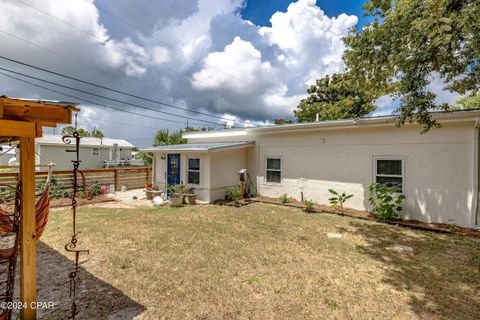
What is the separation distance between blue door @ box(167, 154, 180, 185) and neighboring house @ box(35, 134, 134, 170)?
35.0ft

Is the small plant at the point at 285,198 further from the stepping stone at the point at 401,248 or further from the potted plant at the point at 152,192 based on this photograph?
the potted plant at the point at 152,192

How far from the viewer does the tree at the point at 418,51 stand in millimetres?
4484

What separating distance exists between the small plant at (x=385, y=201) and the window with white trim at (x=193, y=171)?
6.51 meters

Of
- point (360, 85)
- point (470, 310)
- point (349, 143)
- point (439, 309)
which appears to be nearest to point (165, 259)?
point (439, 309)

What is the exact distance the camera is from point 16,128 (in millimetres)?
2424

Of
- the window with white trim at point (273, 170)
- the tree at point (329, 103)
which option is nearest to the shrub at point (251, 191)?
the window with white trim at point (273, 170)

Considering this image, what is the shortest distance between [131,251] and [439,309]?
16.6 ft

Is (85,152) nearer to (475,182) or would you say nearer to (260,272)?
(260,272)

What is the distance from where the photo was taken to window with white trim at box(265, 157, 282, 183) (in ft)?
34.8

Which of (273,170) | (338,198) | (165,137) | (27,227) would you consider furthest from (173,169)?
(165,137)

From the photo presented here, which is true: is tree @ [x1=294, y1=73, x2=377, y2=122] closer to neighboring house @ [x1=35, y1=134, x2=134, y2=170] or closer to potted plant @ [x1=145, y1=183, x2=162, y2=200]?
potted plant @ [x1=145, y1=183, x2=162, y2=200]

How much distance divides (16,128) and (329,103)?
22955 millimetres

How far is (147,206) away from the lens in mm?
9750

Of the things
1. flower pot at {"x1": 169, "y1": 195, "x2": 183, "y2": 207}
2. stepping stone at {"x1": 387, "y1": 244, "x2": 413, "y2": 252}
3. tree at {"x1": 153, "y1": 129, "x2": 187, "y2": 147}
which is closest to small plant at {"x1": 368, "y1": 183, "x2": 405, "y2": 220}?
stepping stone at {"x1": 387, "y1": 244, "x2": 413, "y2": 252}
